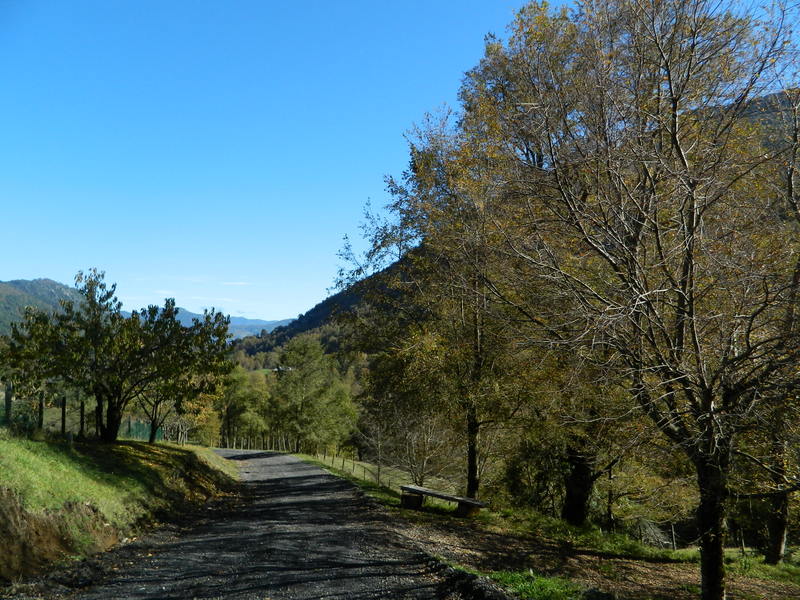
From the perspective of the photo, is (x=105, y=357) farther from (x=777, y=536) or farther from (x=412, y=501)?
(x=777, y=536)

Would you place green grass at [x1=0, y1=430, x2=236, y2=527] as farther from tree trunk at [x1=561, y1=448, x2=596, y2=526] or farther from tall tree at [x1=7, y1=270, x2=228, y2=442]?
tree trunk at [x1=561, y1=448, x2=596, y2=526]

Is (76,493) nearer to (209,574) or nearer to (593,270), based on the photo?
(209,574)

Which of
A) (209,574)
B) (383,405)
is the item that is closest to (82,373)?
(383,405)

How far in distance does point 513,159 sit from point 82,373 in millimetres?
16085

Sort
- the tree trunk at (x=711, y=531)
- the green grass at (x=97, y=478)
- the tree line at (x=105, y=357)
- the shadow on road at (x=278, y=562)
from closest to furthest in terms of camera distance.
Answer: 1. the tree trunk at (x=711, y=531)
2. the shadow on road at (x=278, y=562)
3. the green grass at (x=97, y=478)
4. the tree line at (x=105, y=357)

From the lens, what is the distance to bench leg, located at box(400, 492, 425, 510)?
563 inches

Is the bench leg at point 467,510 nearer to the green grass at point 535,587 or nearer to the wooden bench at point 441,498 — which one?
the wooden bench at point 441,498

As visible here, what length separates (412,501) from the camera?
567 inches

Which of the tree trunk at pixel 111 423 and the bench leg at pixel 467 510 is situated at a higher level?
the tree trunk at pixel 111 423

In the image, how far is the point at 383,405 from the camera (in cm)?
1545

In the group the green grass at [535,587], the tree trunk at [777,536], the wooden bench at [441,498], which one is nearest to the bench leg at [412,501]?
the wooden bench at [441,498]

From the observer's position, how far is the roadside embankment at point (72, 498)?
7.58 metres

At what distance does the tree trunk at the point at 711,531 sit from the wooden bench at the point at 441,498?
6.65 metres

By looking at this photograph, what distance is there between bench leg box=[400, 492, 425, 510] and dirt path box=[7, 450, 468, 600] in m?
1.58
